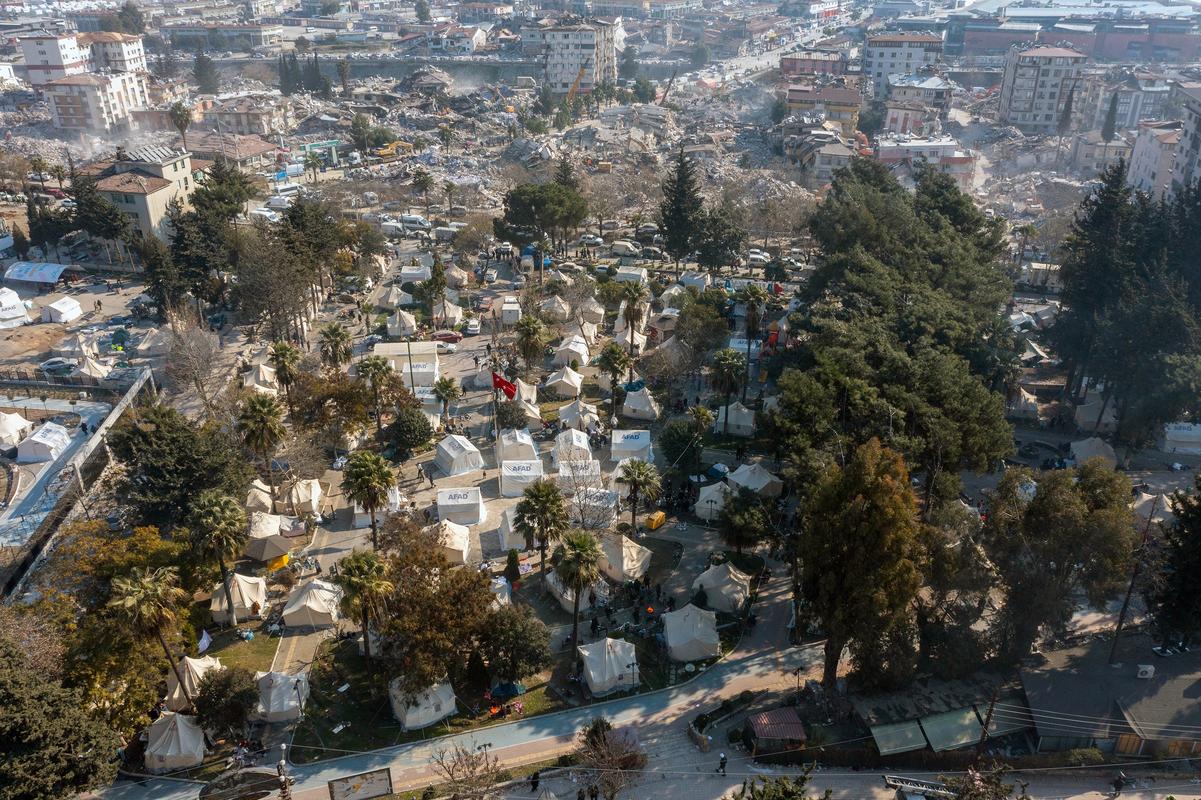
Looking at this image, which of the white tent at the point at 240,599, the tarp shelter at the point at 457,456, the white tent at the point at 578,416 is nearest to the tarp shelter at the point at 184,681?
the white tent at the point at 240,599

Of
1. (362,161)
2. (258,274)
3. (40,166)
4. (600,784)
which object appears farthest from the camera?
(362,161)

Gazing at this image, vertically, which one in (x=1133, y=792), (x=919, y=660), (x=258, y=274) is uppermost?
(x=258, y=274)

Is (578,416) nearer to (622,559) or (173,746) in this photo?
(622,559)

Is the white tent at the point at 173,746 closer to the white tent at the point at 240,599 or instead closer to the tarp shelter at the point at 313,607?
the tarp shelter at the point at 313,607

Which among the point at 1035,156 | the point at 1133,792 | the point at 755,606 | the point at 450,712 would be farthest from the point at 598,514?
the point at 1035,156

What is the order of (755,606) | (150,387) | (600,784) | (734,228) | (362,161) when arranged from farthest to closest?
(362,161)
(734,228)
(150,387)
(755,606)
(600,784)

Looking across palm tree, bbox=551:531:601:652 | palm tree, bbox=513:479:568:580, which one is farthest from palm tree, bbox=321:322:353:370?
palm tree, bbox=551:531:601:652

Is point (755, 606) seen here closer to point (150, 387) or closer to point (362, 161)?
point (150, 387)
